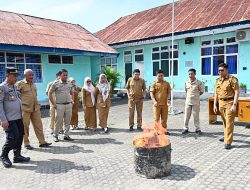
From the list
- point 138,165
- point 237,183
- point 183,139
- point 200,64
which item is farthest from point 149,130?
point 200,64

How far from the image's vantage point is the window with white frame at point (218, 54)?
50.7 ft

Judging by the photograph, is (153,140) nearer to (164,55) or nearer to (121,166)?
(121,166)

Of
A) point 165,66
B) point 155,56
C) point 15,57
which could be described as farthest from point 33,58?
point 165,66

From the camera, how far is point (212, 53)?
53.6 ft

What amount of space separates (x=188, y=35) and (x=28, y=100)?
39.8 feet

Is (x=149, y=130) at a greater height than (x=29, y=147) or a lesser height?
greater

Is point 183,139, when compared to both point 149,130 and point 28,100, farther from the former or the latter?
point 28,100

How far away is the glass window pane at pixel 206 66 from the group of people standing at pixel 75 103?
912 centimetres

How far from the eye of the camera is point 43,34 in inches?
640

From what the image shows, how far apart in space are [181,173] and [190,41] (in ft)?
43.2

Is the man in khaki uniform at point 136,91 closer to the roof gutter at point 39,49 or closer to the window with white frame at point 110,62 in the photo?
the roof gutter at point 39,49

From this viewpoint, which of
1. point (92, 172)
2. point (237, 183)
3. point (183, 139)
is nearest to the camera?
point (237, 183)

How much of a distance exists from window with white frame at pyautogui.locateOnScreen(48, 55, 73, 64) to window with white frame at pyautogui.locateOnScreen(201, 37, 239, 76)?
7.97 meters

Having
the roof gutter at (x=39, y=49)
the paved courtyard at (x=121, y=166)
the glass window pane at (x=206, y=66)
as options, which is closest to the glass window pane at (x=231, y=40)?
the glass window pane at (x=206, y=66)
